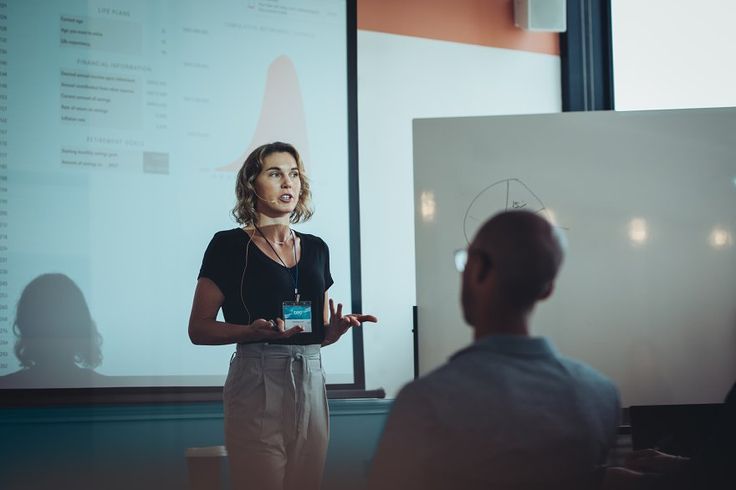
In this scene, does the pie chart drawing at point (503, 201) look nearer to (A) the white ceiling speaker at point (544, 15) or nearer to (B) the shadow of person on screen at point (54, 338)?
(A) the white ceiling speaker at point (544, 15)

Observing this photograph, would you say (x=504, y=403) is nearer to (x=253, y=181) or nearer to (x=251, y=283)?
(x=251, y=283)

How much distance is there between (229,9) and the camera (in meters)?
3.07

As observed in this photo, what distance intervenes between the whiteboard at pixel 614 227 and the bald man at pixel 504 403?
61.1 inches

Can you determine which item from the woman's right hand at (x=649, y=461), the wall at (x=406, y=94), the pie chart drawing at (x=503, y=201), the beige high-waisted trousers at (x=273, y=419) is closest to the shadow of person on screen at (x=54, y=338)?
the beige high-waisted trousers at (x=273, y=419)

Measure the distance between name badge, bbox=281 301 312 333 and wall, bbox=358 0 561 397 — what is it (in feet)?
3.05

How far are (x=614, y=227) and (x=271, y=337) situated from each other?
1347 millimetres

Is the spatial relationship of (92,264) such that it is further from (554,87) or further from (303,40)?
(554,87)

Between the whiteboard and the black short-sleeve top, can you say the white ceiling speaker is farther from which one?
the black short-sleeve top

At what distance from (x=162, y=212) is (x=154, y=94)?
1.52 ft

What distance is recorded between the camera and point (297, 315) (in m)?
2.41

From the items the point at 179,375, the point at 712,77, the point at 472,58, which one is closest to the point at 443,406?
the point at 179,375

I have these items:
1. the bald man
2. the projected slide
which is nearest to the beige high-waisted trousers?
the projected slide

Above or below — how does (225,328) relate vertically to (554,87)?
below

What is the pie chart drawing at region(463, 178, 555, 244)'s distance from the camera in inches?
111
